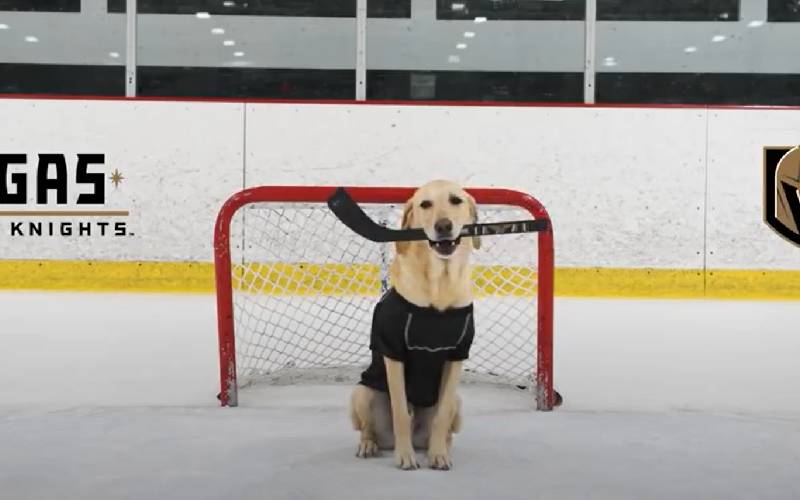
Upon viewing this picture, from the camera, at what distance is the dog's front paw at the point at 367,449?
1.85m

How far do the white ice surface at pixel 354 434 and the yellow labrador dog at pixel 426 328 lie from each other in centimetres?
10

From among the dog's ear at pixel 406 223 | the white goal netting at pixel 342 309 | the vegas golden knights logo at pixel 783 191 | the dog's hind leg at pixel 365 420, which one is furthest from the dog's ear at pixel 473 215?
the vegas golden knights logo at pixel 783 191

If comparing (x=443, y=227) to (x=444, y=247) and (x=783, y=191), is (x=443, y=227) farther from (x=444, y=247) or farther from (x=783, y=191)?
(x=783, y=191)

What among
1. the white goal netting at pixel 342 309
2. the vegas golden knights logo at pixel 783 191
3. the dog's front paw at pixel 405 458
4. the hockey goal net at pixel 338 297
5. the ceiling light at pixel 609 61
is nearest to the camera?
Result: the dog's front paw at pixel 405 458

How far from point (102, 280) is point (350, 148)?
1.87 m

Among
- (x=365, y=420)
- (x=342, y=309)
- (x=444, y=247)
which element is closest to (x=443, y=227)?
(x=444, y=247)

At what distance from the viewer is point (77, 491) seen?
1.59 meters

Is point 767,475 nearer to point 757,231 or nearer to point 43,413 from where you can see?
point 43,413

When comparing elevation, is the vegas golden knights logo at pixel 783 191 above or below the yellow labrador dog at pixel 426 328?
above

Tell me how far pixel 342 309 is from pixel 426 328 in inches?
84.8

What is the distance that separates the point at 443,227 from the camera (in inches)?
68.4

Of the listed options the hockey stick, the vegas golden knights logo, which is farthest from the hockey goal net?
the vegas golden knights logo

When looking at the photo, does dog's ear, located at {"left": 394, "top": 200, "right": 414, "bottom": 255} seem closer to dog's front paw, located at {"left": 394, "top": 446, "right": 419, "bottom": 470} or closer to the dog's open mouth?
the dog's open mouth

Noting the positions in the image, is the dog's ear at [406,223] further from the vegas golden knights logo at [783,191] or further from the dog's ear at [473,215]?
the vegas golden knights logo at [783,191]
